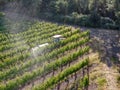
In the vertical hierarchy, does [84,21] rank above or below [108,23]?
above

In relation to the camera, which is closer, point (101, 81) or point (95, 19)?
point (101, 81)

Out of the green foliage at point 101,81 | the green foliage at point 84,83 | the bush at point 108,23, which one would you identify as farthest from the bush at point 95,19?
the green foliage at point 84,83

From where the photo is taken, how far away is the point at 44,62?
20.0m

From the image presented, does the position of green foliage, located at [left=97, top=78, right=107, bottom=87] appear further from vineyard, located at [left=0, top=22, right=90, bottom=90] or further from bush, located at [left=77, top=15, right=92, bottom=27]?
bush, located at [left=77, top=15, right=92, bottom=27]

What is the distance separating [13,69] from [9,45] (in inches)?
235

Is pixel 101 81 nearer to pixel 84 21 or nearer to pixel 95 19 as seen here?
pixel 84 21

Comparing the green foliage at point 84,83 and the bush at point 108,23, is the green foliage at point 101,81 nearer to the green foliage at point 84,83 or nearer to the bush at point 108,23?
the green foliage at point 84,83

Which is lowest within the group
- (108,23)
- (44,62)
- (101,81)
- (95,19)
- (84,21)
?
(101,81)

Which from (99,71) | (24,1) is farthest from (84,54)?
(24,1)

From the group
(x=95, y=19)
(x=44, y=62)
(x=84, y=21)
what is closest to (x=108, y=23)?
(x=95, y=19)

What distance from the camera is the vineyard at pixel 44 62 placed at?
54.1ft

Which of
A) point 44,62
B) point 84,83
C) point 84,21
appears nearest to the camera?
point 84,83

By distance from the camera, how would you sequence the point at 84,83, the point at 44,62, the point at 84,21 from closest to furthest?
the point at 84,83 → the point at 44,62 → the point at 84,21

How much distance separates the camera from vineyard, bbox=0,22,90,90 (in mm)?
16484
